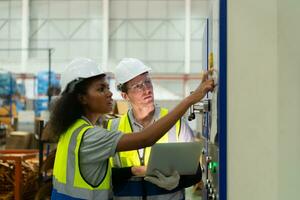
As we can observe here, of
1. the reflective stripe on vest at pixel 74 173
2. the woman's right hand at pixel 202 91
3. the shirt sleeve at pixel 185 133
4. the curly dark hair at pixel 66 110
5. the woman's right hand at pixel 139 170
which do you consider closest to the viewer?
the woman's right hand at pixel 202 91

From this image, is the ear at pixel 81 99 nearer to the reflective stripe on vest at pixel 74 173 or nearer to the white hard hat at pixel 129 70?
the reflective stripe on vest at pixel 74 173

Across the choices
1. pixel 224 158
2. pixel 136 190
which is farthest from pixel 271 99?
pixel 136 190

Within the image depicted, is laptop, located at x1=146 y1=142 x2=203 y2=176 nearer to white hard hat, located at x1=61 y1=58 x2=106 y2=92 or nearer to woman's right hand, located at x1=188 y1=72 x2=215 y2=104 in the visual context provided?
woman's right hand, located at x1=188 y1=72 x2=215 y2=104

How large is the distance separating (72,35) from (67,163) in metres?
11.2

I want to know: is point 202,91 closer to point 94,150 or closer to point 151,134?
point 151,134

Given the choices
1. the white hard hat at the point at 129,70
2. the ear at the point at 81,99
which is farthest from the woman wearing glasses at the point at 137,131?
the ear at the point at 81,99

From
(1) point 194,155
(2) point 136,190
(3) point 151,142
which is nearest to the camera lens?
(3) point 151,142

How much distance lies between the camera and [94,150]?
1.59 metres

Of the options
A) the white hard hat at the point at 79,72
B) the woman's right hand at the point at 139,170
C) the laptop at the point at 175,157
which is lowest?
Answer: the woman's right hand at the point at 139,170

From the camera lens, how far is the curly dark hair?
172 cm

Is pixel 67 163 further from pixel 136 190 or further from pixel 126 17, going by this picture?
pixel 126 17

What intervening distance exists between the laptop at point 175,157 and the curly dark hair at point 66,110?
37 centimetres

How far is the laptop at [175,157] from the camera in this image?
1.66 meters

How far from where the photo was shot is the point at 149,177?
1.80 m
